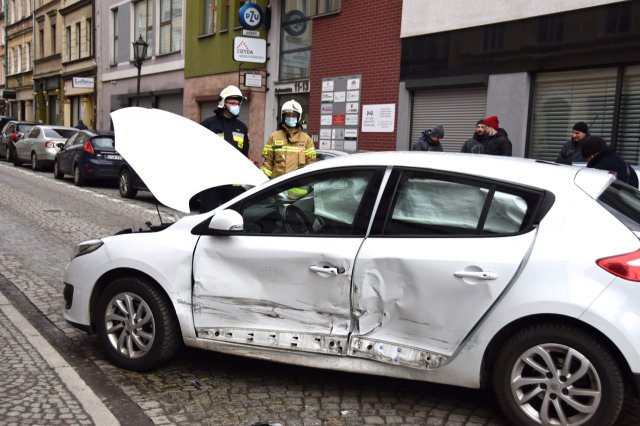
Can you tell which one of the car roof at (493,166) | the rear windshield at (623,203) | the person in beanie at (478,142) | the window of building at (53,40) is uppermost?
the window of building at (53,40)

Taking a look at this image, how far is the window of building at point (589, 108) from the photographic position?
10.4m

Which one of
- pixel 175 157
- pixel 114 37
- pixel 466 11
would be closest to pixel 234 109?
pixel 175 157

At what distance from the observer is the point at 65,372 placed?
427 centimetres

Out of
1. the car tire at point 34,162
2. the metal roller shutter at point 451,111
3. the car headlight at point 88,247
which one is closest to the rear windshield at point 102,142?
the car tire at point 34,162

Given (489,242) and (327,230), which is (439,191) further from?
(327,230)

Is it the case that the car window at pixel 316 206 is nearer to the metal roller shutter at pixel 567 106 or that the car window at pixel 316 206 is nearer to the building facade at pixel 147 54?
the metal roller shutter at pixel 567 106

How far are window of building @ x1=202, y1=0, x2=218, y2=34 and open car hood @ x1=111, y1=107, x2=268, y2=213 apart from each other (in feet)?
57.5

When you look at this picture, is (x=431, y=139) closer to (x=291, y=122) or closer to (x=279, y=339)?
(x=291, y=122)

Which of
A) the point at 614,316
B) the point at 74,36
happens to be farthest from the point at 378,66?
the point at 74,36

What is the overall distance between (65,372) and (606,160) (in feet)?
16.3

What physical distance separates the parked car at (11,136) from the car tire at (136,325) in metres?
22.0

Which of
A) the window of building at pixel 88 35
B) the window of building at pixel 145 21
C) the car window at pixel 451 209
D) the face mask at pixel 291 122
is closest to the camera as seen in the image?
the car window at pixel 451 209

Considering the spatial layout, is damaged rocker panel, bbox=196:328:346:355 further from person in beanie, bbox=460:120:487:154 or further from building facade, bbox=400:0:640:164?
building facade, bbox=400:0:640:164

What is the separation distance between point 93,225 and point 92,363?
6212 mm
